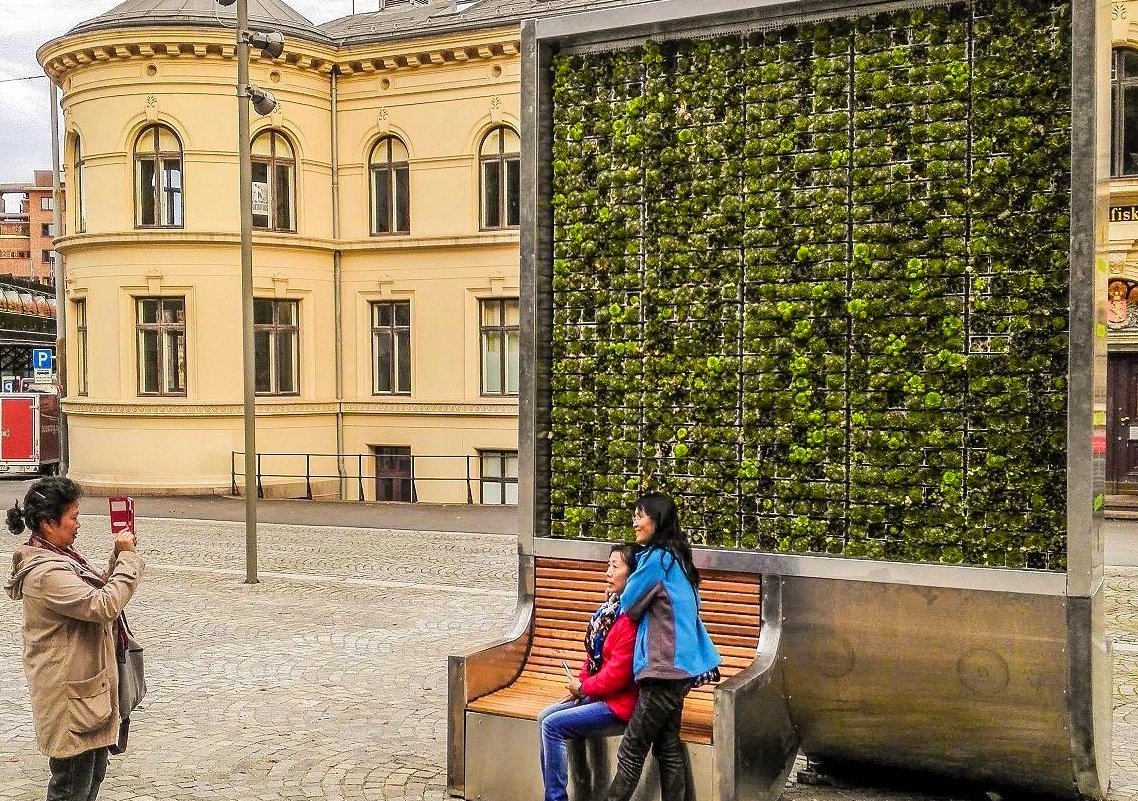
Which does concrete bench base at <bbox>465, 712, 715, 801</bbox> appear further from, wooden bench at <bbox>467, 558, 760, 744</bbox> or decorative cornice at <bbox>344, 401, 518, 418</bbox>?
decorative cornice at <bbox>344, 401, 518, 418</bbox>

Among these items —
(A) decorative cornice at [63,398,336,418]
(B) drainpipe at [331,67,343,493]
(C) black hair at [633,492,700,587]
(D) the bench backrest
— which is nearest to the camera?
(C) black hair at [633,492,700,587]

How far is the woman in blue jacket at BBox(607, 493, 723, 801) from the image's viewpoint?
19.3 ft

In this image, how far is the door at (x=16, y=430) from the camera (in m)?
33.7

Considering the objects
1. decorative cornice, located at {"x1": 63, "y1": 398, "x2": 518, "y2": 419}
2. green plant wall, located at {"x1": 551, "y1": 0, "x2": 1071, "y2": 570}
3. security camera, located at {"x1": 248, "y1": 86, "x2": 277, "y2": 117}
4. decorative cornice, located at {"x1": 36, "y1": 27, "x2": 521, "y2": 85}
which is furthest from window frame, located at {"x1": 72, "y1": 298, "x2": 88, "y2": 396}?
green plant wall, located at {"x1": 551, "y1": 0, "x2": 1071, "y2": 570}

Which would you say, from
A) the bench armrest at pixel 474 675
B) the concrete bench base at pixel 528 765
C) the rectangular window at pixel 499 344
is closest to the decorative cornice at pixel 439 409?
the rectangular window at pixel 499 344

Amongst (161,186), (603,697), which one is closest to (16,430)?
(161,186)

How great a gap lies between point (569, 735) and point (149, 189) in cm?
2324

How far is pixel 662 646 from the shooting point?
5.87 m

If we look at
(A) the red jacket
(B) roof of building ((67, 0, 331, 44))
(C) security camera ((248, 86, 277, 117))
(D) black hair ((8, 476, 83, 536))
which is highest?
(B) roof of building ((67, 0, 331, 44))

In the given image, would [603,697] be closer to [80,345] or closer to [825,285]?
[825,285]

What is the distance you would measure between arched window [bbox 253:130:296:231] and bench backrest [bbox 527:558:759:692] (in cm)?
2116

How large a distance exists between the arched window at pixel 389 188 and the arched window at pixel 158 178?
13.6 ft

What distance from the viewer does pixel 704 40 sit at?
7145mm

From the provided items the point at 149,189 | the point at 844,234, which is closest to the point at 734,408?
the point at 844,234
